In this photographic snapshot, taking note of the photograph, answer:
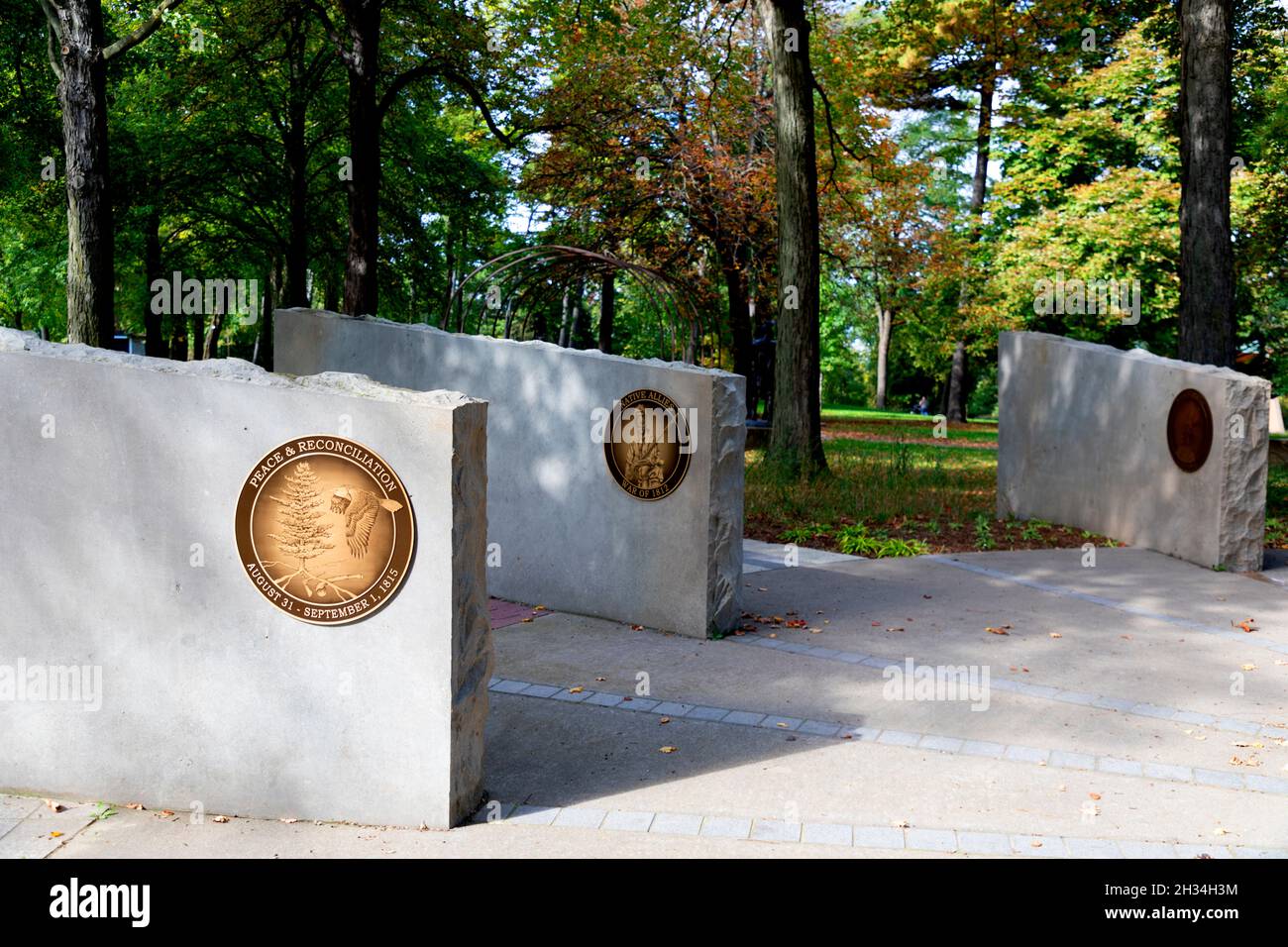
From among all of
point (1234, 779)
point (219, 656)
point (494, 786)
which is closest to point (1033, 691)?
point (1234, 779)

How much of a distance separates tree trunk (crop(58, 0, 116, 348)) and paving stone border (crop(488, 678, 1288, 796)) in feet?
20.2

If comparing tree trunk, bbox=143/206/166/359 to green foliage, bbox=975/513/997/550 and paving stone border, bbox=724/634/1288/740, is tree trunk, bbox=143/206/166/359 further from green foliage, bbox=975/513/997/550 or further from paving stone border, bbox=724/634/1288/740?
paving stone border, bbox=724/634/1288/740

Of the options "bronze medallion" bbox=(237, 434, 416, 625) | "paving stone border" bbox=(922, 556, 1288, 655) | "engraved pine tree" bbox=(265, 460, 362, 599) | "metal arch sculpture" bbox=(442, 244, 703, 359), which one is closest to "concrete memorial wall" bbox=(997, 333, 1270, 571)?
"paving stone border" bbox=(922, 556, 1288, 655)

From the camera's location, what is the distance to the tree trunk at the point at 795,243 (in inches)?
578

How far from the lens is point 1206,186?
13.5 m

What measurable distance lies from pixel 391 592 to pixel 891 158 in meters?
23.6

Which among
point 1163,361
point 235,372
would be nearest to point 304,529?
point 235,372

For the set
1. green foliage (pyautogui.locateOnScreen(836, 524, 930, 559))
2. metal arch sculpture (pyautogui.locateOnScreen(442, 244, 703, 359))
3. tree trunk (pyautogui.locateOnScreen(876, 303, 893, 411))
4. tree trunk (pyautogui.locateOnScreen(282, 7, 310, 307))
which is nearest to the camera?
green foliage (pyautogui.locateOnScreen(836, 524, 930, 559))

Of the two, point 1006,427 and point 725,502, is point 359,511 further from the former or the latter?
point 1006,427

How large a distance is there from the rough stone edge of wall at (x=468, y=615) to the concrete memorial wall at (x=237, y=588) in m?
0.01

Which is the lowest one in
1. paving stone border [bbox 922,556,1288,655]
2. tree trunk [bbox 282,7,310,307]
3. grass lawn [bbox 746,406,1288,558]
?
paving stone border [bbox 922,556,1288,655]

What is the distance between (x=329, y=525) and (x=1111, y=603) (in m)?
6.88

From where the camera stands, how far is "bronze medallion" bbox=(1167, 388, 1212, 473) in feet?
35.8

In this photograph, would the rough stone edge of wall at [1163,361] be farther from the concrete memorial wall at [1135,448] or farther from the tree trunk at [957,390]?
the tree trunk at [957,390]
